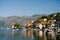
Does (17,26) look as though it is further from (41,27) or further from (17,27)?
(41,27)

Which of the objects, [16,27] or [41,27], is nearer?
[41,27]

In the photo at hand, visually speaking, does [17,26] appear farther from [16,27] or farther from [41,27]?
[41,27]

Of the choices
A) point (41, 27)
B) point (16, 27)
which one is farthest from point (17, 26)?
point (41, 27)

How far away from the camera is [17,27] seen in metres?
97.8

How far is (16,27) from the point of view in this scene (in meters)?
98.1

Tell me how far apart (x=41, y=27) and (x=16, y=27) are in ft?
96.3

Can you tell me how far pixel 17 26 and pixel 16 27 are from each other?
933 millimetres

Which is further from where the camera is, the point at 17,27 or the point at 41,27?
the point at 17,27

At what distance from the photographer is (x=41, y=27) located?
7019 centimetres

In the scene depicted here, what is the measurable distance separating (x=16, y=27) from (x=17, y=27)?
19.8 inches

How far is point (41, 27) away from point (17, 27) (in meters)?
29.0

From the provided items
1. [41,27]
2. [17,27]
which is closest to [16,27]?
[17,27]

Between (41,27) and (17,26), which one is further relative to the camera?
(17,26)
